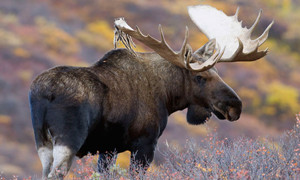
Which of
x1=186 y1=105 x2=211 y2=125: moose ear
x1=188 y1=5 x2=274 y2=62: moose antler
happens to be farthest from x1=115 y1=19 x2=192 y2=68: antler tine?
x1=188 y1=5 x2=274 y2=62: moose antler

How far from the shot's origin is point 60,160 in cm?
583

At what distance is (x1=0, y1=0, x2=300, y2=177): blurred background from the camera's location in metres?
23.6

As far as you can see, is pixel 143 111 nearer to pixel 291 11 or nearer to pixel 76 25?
pixel 76 25

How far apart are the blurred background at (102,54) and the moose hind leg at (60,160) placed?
42.7ft

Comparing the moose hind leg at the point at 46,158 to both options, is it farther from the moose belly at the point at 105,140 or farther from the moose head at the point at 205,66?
the moose head at the point at 205,66

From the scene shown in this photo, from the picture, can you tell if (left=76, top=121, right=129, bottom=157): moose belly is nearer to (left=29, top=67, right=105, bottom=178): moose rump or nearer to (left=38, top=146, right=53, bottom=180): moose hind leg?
(left=29, top=67, right=105, bottom=178): moose rump

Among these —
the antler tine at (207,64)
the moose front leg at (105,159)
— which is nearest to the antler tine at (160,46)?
the antler tine at (207,64)

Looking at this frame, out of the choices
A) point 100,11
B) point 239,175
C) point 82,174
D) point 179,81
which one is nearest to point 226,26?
point 179,81

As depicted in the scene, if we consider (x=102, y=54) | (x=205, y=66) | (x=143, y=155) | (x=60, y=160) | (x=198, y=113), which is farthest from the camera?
(x=102, y=54)

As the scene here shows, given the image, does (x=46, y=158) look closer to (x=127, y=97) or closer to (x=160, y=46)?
(x=127, y=97)

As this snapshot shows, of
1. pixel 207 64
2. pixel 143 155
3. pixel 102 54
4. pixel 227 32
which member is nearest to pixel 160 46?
pixel 207 64

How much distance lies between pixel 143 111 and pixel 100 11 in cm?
3397

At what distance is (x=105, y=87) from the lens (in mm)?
6391

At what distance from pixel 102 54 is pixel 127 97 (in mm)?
26751
